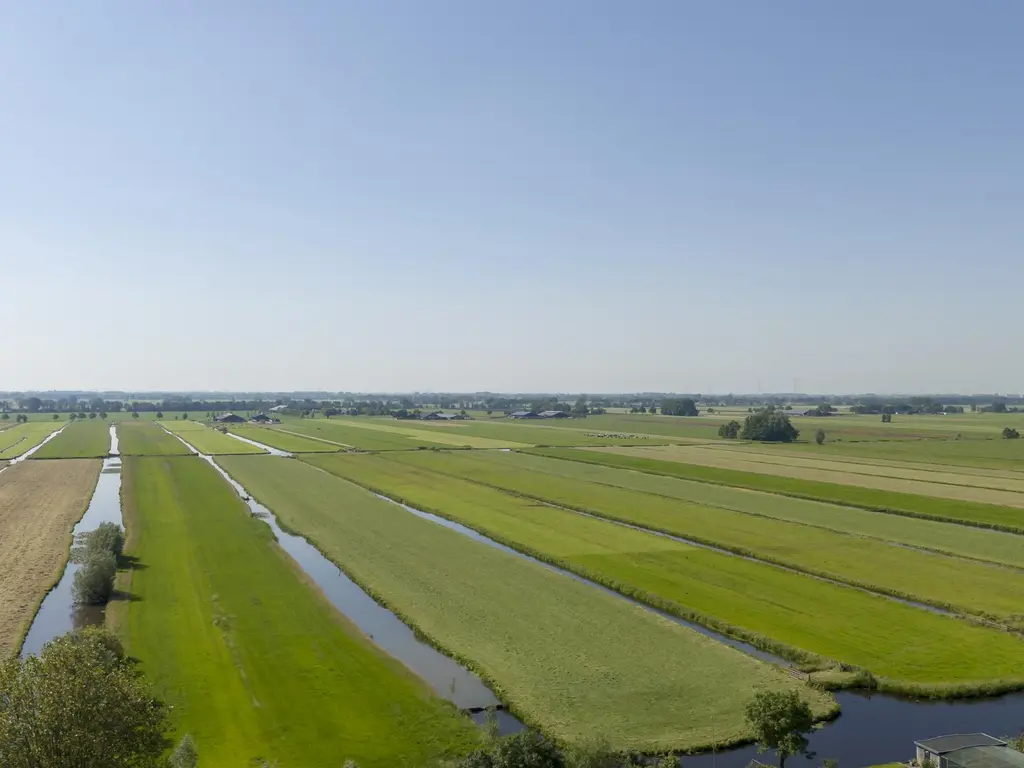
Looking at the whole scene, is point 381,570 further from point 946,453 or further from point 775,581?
point 946,453

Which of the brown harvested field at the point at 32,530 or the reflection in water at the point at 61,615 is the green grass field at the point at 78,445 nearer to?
the brown harvested field at the point at 32,530

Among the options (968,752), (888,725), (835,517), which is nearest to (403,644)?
(888,725)

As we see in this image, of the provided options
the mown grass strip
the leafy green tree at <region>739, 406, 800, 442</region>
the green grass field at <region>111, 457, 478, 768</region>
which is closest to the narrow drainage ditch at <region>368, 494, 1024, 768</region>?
the green grass field at <region>111, 457, 478, 768</region>

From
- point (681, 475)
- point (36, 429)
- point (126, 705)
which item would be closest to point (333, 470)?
point (681, 475)

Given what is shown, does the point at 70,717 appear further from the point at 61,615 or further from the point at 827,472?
the point at 827,472

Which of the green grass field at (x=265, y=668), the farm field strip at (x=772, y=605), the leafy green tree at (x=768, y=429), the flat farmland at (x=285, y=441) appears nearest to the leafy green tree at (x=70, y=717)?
the green grass field at (x=265, y=668)

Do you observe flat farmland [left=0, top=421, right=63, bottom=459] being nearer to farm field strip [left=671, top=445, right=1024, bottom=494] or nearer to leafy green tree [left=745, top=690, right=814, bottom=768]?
farm field strip [left=671, top=445, right=1024, bottom=494]
